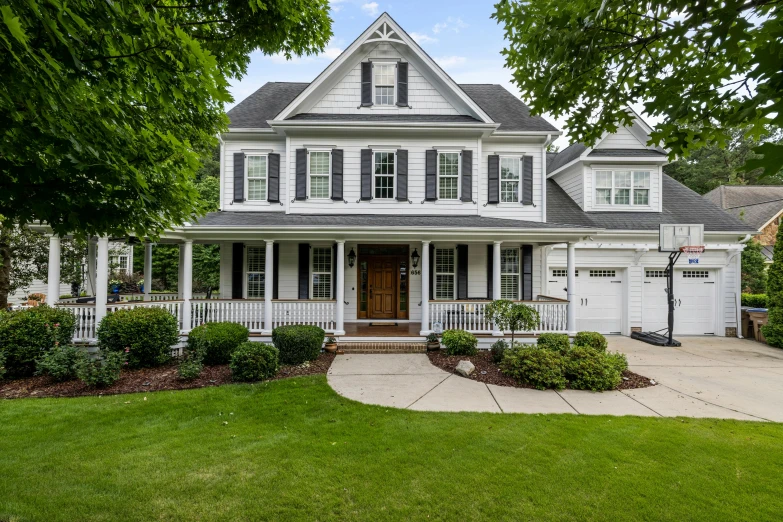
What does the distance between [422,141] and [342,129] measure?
7.62 ft

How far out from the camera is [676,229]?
1025 cm

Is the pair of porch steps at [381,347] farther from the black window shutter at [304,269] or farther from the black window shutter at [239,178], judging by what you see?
the black window shutter at [239,178]

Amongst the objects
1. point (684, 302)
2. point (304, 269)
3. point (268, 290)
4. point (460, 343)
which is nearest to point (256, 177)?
point (304, 269)

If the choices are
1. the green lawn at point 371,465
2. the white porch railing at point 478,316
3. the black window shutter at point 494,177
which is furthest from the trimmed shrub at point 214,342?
the black window shutter at point 494,177

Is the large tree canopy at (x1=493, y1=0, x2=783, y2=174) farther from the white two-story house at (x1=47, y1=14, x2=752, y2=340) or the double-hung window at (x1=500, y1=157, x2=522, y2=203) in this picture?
the double-hung window at (x1=500, y1=157, x2=522, y2=203)

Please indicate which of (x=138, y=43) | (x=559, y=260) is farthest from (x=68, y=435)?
(x=559, y=260)

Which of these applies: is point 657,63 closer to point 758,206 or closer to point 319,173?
point 319,173

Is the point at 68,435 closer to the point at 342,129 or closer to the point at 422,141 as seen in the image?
the point at 342,129

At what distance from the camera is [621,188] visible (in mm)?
11664

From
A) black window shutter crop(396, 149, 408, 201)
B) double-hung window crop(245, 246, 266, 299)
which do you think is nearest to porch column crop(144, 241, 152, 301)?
double-hung window crop(245, 246, 266, 299)

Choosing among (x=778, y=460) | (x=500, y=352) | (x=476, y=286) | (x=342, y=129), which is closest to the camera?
(x=778, y=460)

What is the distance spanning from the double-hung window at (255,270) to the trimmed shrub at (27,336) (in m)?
4.13

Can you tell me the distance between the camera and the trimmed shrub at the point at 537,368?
20.8 feet

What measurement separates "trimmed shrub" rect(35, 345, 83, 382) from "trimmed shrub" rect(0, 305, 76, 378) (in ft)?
1.26
